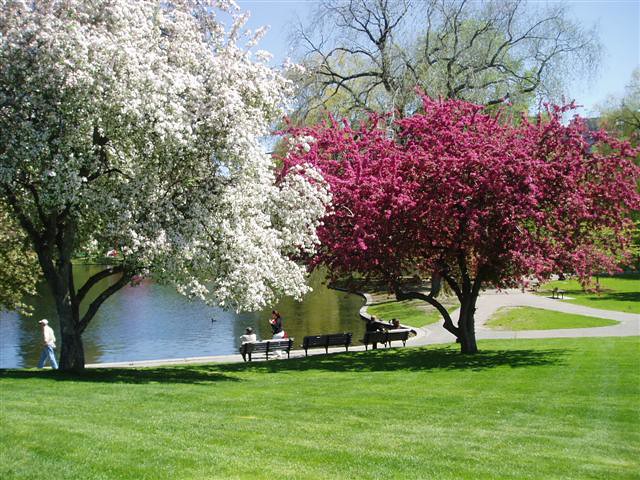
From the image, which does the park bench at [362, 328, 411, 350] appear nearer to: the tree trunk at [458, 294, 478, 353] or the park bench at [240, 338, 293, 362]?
the park bench at [240, 338, 293, 362]

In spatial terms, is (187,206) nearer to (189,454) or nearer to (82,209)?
(82,209)

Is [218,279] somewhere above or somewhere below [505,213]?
below

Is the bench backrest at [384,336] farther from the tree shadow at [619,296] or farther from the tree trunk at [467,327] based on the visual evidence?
the tree shadow at [619,296]

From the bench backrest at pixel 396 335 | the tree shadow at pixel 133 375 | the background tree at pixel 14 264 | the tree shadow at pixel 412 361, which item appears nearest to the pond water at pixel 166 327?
the tree shadow at pixel 133 375

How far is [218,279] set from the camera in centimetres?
1572

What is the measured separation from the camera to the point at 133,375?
16812 mm

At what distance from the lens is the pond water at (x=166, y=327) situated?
89.6ft

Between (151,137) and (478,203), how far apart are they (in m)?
9.20

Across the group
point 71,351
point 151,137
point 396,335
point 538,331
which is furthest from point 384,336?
point 151,137

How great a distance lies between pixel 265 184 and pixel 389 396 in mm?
5848

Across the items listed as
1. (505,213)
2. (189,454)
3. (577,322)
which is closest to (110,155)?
(189,454)

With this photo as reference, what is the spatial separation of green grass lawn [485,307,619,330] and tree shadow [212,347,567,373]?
8204mm

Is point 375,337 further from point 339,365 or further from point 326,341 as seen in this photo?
point 339,365

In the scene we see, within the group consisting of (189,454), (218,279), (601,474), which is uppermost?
(218,279)
